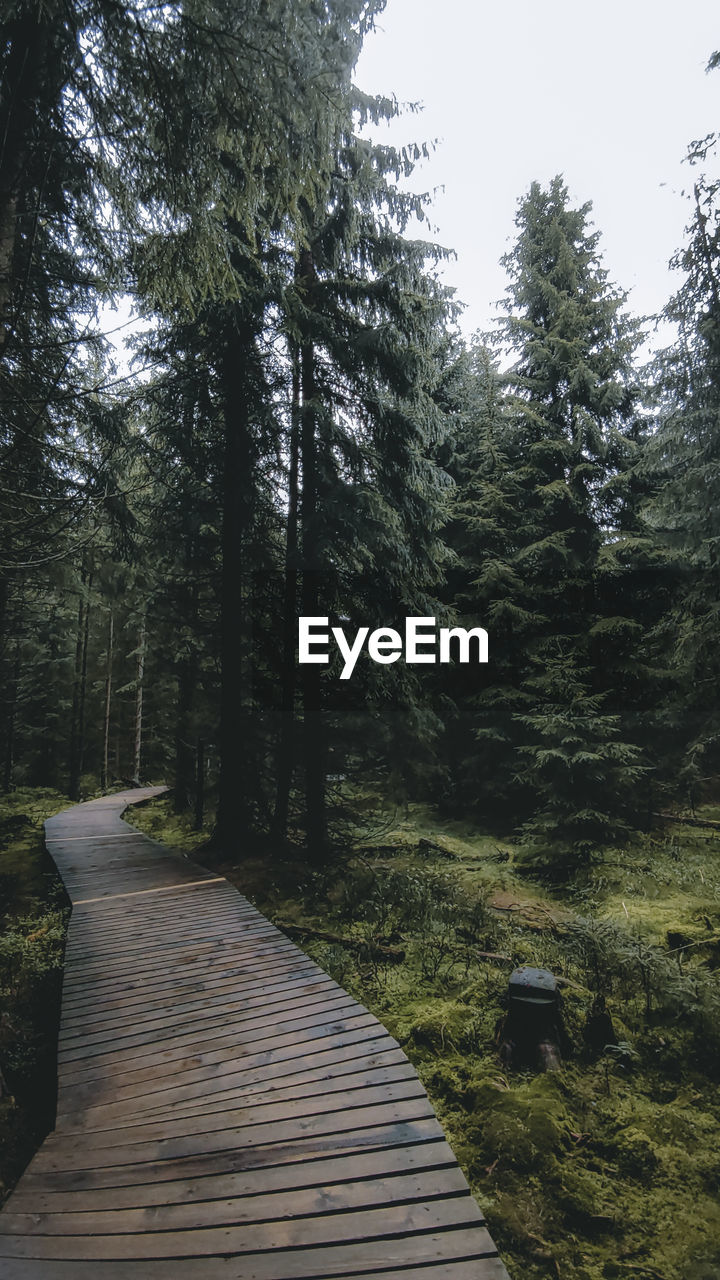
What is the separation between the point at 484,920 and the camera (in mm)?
7832

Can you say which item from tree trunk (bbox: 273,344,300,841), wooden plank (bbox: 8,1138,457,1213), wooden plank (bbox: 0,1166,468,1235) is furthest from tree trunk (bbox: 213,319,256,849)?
wooden plank (bbox: 0,1166,468,1235)

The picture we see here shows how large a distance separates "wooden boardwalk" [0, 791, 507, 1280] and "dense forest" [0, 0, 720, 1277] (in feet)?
12.2

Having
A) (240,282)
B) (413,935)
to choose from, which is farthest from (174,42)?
(413,935)

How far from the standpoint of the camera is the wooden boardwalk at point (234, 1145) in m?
2.42

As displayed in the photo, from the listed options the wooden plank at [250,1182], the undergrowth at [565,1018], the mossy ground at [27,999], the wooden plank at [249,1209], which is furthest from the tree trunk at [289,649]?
the wooden plank at [249,1209]

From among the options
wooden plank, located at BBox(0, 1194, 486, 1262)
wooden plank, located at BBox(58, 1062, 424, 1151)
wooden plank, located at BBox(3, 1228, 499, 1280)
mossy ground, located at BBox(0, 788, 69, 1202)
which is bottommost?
mossy ground, located at BBox(0, 788, 69, 1202)

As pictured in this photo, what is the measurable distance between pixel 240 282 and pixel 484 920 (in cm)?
919

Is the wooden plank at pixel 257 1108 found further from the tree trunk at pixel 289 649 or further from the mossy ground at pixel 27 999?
the tree trunk at pixel 289 649

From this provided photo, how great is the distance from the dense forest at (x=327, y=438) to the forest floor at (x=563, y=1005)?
1.15 meters

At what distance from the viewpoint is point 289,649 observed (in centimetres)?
951

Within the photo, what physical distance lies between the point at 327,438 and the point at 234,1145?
352 inches

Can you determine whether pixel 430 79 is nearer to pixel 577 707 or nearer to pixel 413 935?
pixel 577 707

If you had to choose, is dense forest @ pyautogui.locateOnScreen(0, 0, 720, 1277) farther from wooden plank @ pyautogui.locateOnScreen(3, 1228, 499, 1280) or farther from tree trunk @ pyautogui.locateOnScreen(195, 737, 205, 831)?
wooden plank @ pyautogui.locateOnScreen(3, 1228, 499, 1280)

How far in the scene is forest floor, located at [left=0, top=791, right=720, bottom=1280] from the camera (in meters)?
3.62
